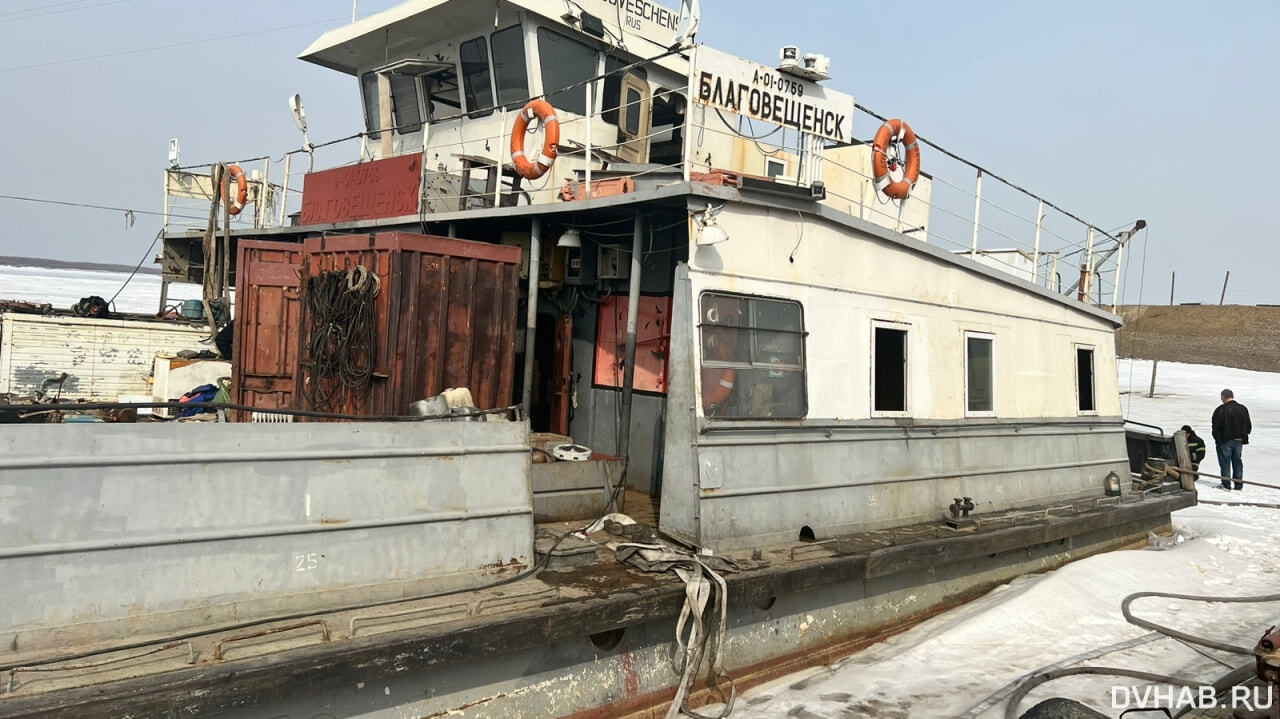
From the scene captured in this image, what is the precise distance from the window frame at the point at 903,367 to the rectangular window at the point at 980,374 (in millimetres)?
911

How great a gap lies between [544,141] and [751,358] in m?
2.58

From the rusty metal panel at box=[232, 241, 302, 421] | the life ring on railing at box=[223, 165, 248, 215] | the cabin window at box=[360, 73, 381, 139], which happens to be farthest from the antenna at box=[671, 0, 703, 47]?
the life ring on railing at box=[223, 165, 248, 215]

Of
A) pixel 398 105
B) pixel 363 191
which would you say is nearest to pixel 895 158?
pixel 363 191

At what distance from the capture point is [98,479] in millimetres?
3646

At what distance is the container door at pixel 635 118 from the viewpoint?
→ 9.53 metres

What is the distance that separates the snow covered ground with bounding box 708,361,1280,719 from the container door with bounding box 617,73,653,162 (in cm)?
591

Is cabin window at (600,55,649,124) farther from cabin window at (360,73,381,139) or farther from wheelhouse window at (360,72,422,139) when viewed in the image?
cabin window at (360,73,381,139)

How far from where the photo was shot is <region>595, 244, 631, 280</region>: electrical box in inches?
290

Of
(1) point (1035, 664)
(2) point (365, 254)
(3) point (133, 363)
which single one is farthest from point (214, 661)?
(3) point (133, 363)

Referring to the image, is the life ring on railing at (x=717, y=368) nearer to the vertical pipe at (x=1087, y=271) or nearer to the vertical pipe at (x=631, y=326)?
the vertical pipe at (x=631, y=326)

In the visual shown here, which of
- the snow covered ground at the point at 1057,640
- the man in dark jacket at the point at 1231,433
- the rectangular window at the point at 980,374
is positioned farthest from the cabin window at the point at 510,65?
the man in dark jacket at the point at 1231,433

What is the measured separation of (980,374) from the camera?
8.00m

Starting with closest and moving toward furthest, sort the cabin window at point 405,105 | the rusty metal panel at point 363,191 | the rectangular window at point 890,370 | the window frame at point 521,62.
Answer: the rectangular window at point 890,370
the rusty metal panel at point 363,191
the window frame at point 521,62
the cabin window at point 405,105

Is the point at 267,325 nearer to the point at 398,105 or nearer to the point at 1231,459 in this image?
the point at 398,105
